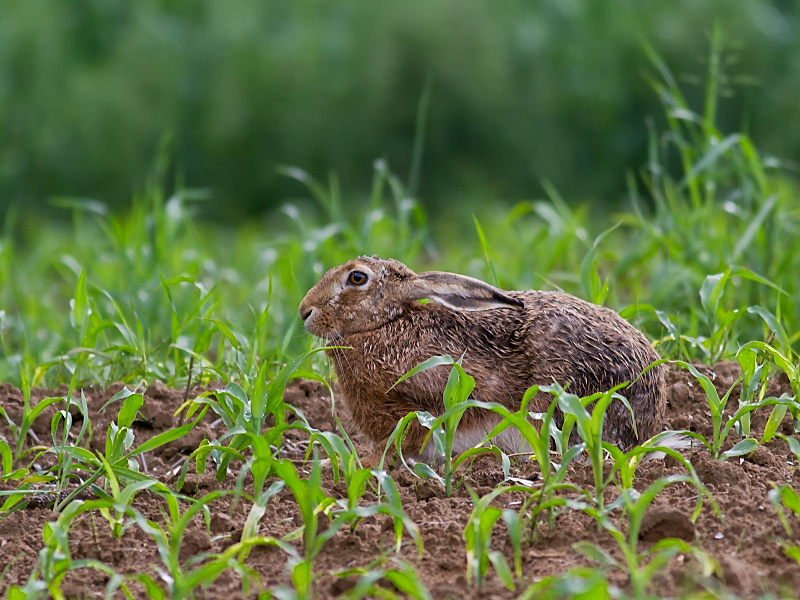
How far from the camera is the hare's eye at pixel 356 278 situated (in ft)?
12.3

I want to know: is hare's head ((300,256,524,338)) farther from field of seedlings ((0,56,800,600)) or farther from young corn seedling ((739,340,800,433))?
young corn seedling ((739,340,800,433))

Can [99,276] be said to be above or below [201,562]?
below

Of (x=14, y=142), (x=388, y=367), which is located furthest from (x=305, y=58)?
(x=388, y=367)

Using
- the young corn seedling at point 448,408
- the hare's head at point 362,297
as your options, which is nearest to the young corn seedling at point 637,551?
the young corn seedling at point 448,408

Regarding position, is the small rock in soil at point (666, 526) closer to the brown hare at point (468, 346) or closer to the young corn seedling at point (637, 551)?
the young corn seedling at point (637, 551)

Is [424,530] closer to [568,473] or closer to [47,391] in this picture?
[568,473]

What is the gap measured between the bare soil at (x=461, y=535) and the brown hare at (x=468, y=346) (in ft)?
0.79

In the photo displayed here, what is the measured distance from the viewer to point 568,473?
305cm

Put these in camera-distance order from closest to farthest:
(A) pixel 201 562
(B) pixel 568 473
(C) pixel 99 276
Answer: (A) pixel 201 562
(B) pixel 568 473
(C) pixel 99 276

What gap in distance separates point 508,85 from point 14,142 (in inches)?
156

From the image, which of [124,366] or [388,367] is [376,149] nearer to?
[124,366]

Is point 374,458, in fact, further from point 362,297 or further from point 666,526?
point 666,526

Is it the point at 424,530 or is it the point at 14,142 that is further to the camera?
the point at 14,142

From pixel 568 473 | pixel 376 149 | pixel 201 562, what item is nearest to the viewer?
pixel 201 562
